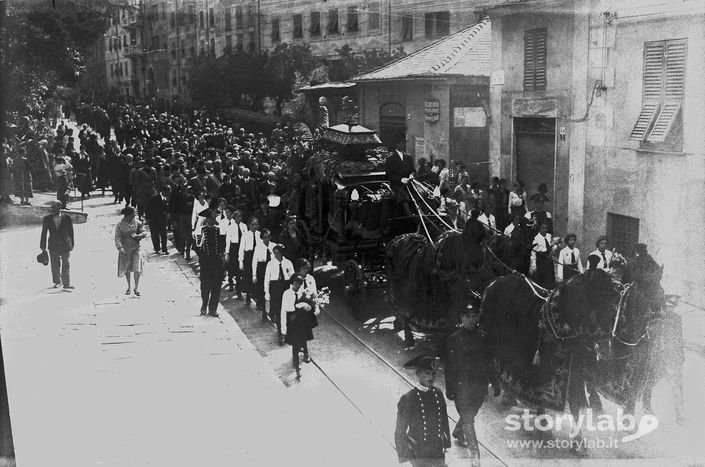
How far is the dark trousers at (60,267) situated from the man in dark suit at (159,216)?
106cm

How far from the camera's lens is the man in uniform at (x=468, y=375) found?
253 inches

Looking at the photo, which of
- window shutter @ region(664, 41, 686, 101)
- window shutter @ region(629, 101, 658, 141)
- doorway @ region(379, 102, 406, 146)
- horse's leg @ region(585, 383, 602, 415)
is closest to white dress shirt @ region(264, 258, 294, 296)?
doorway @ region(379, 102, 406, 146)

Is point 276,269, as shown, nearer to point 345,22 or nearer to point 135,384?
point 135,384

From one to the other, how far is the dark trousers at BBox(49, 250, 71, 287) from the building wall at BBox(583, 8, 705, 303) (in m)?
5.91

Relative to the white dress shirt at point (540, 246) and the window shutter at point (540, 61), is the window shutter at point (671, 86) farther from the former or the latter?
the window shutter at point (540, 61)

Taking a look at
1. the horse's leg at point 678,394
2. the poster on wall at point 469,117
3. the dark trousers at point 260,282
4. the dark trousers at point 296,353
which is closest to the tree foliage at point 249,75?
the dark trousers at point 260,282

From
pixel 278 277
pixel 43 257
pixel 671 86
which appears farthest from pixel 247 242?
pixel 671 86

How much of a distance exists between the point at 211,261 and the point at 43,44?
9.95ft

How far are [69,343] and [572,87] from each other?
22.4 feet

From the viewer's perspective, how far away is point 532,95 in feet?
36.1

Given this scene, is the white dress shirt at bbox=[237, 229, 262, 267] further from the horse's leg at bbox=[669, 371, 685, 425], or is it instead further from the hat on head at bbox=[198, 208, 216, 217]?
the horse's leg at bbox=[669, 371, 685, 425]

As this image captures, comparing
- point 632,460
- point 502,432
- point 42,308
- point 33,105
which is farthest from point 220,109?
point 632,460

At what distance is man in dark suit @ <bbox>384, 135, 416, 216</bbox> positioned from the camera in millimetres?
9453

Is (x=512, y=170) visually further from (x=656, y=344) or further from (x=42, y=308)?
(x=42, y=308)
